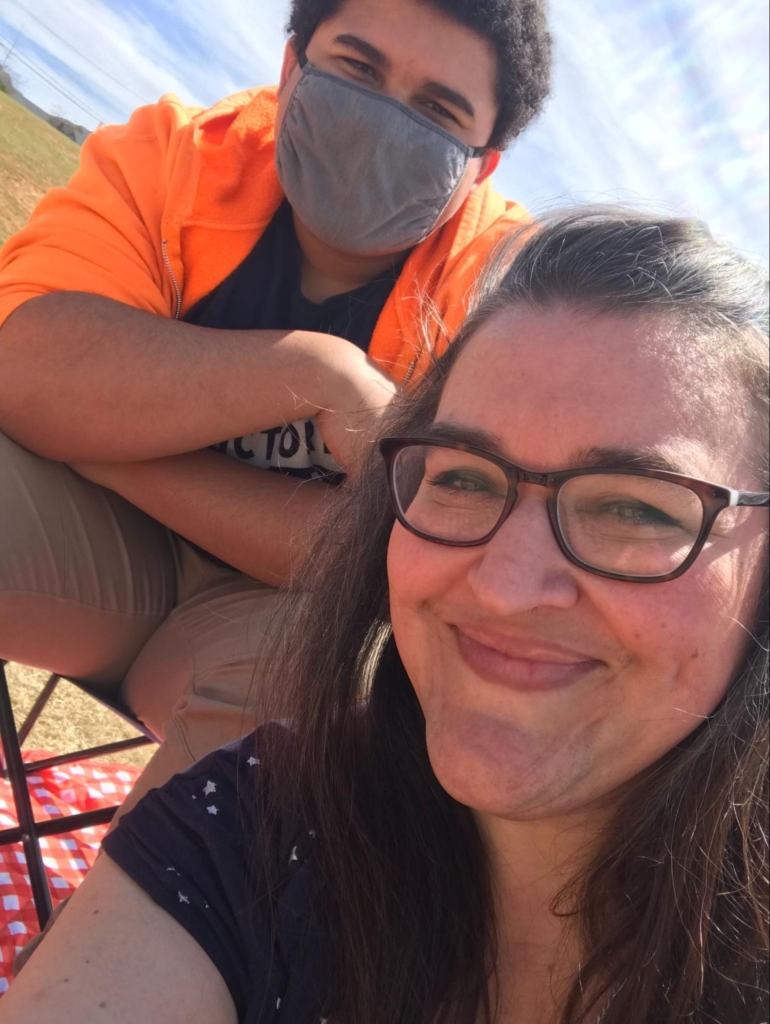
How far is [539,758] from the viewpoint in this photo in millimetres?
952

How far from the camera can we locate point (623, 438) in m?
0.93

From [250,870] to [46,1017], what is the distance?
29cm

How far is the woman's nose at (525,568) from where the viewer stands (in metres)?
0.92

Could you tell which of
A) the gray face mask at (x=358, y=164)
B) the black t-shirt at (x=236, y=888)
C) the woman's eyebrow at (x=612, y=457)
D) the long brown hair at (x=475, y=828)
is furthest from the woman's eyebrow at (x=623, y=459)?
the gray face mask at (x=358, y=164)

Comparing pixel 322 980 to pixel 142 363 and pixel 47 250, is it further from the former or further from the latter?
pixel 47 250

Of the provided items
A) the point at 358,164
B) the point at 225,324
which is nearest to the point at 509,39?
the point at 358,164

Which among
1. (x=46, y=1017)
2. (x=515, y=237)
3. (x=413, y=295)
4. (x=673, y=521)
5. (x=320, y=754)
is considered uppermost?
(x=515, y=237)

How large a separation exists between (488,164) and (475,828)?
157 centimetres

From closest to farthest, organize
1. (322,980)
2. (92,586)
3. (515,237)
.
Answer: (322,980), (515,237), (92,586)

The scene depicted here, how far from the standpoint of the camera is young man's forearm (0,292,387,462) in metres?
1.62

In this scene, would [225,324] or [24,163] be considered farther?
[24,163]

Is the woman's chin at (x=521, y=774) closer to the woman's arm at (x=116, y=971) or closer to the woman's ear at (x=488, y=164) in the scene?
the woman's arm at (x=116, y=971)

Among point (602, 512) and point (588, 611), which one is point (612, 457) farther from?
point (588, 611)

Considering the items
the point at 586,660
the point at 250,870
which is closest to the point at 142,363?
the point at 250,870
